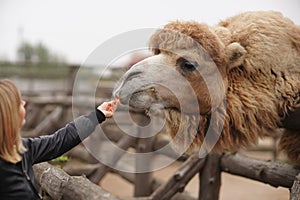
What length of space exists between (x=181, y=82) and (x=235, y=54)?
1.43 feet

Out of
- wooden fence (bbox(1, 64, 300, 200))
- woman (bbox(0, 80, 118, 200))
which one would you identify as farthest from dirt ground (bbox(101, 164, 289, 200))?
woman (bbox(0, 80, 118, 200))

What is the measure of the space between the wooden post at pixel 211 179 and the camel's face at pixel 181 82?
140 cm

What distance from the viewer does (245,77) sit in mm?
2906

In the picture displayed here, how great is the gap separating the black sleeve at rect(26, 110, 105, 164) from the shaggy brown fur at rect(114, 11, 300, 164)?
0.64 metres

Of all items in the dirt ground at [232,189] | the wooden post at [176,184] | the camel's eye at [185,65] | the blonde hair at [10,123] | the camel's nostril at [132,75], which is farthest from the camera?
the dirt ground at [232,189]

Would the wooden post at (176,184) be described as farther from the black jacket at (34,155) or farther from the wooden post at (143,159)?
the black jacket at (34,155)

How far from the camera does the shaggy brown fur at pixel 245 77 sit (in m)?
2.78

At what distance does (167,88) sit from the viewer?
2.74 metres

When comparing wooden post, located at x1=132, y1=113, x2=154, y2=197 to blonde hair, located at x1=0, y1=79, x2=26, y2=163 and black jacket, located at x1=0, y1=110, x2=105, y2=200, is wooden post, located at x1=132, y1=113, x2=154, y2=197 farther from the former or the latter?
blonde hair, located at x1=0, y1=79, x2=26, y2=163

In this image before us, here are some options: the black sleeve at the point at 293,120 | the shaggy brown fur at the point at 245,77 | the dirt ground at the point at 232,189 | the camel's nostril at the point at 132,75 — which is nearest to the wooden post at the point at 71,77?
the dirt ground at the point at 232,189

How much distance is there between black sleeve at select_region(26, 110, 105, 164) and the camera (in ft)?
7.00

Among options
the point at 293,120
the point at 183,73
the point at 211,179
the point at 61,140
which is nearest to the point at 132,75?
the point at 183,73

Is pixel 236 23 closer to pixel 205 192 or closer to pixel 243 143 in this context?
pixel 243 143

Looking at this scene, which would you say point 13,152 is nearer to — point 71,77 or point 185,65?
point 185,65
